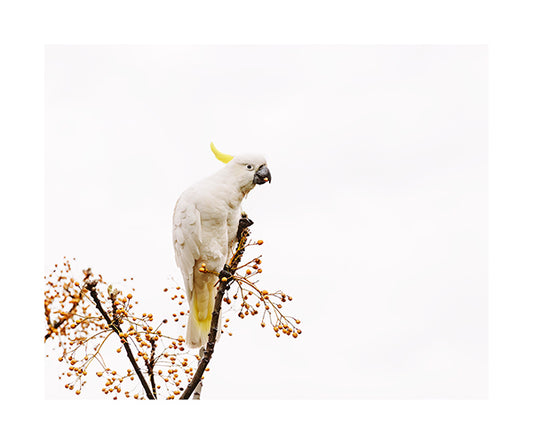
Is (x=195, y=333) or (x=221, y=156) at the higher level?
(x=221, y=156)

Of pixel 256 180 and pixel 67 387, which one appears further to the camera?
pixel 256 180

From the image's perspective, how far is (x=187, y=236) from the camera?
10.2 feet

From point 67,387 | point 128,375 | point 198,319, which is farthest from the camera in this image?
point 198,319

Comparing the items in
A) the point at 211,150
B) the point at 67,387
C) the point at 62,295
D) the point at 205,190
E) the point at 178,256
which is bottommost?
the point at 67,387

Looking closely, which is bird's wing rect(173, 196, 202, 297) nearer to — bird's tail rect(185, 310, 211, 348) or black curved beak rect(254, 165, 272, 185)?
bird's tail rect(185, 310, 211, 348)

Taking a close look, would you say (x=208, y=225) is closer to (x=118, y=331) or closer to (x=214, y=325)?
(x=214, y=325)

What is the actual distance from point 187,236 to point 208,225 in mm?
139

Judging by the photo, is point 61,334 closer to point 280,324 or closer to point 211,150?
point 280,324

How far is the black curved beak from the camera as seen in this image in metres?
3.02

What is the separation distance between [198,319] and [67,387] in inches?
38.7

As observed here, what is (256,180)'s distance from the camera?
3.04 metres

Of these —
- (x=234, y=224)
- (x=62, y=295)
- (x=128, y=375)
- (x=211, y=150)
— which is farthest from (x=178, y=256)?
(x=62, y=295)

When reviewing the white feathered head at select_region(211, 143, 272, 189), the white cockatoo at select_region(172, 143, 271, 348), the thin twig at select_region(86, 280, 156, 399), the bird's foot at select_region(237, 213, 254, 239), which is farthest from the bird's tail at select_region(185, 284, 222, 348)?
the white feathered head at select_region(211, 143, 272, 189)

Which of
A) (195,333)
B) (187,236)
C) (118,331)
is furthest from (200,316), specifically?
(118,331)
